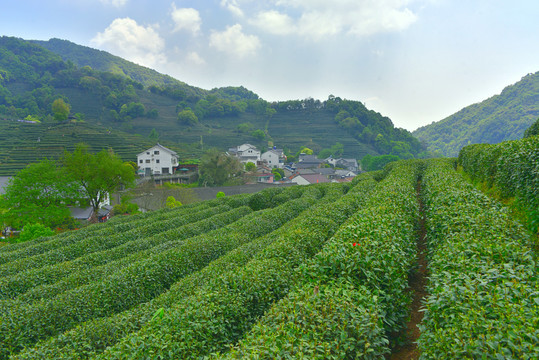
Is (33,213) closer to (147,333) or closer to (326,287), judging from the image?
(147,333)

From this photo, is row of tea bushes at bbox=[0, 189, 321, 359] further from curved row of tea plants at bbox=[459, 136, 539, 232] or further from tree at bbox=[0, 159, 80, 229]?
tree at bbox=[0, 159, 80, 229]

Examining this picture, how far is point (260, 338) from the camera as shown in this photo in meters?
3.59

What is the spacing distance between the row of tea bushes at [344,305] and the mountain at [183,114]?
69.7 meters

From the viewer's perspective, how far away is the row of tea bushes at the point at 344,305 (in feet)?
11.3

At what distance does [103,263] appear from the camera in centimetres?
1189

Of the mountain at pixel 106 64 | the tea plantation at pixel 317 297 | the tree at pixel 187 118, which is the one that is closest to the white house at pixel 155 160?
the tree at pixel 187 118

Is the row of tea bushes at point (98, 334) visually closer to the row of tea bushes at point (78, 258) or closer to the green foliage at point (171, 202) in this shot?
the row of tea bushes at point (78, 258)

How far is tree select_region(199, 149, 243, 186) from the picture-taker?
4728 centimetres

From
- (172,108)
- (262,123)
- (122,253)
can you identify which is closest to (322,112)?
(262,123)

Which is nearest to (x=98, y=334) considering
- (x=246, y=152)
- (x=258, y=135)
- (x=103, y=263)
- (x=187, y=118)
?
(x=103, y=263)

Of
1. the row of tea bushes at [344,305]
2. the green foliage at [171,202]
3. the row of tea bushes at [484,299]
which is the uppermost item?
the row of tea bushes at [484,299]

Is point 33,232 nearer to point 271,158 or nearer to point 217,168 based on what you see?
point 217,168

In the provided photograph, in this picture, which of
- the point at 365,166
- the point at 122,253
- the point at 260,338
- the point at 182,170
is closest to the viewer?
the point at 260,338

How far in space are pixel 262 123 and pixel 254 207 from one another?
→ 294ft
